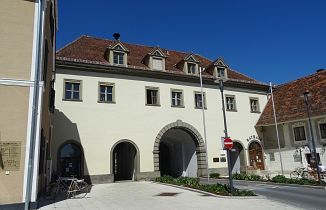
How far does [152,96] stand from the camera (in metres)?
28.1

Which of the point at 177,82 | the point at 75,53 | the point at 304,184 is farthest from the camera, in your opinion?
the point at 177,82

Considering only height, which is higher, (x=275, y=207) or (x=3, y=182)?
(x=3, y=182)

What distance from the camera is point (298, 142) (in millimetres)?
29641

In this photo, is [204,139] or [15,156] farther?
[204,139]

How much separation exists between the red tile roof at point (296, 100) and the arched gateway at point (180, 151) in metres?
7.39

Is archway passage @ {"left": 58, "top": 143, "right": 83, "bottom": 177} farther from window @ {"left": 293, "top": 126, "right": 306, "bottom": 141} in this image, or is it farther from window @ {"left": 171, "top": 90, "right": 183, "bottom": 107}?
window @ {"left": 293, "top": 126, "right": 306, "bottom": 141}

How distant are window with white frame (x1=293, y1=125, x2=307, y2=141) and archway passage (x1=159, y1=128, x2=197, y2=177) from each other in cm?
933

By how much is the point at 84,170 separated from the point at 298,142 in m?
18.9

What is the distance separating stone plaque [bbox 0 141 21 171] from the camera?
11484mm

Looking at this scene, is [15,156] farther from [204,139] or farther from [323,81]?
[323,81]

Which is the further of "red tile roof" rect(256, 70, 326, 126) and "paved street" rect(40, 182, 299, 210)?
"red tile roof" rect(256, 70, 326, 126)

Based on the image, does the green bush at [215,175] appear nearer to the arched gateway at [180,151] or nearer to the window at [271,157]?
the arched gateway at [180,151]

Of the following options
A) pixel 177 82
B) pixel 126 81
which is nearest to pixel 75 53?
pixel 126 81

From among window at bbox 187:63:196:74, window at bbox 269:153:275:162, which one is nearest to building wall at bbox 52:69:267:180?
window at bbox 187:63:196:74
